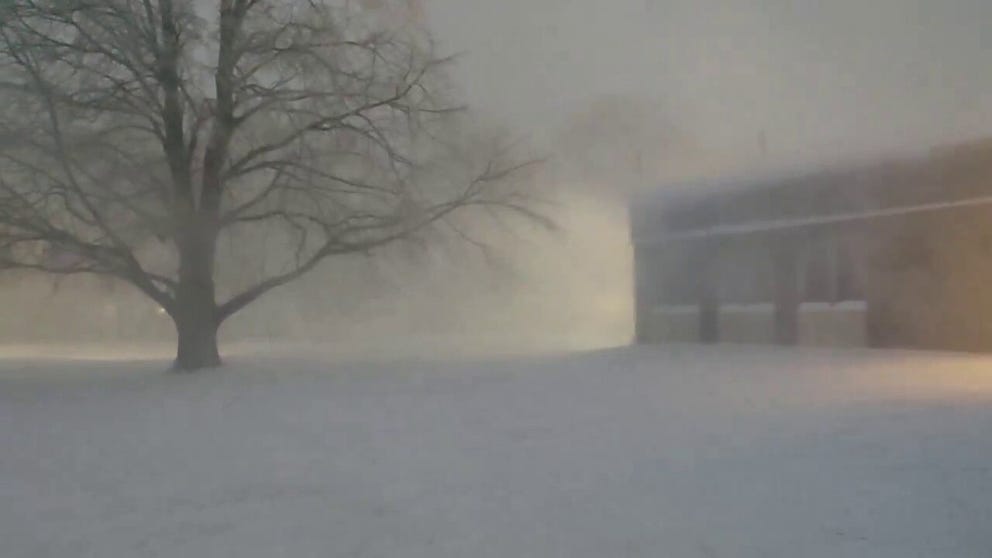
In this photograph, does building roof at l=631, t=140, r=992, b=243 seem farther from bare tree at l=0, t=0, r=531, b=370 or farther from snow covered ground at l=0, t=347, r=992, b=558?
bare tree at l=0, t=0, r=531, b=370

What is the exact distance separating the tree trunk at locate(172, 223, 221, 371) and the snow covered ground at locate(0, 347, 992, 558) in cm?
345

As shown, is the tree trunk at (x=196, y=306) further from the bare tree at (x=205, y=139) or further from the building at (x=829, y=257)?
the building at (x=829, y=257)

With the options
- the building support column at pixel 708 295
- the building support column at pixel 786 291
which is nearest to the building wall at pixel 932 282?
the building support column at pixel 786 291

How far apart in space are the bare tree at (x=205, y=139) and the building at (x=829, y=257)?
6.58 m

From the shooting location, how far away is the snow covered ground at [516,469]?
611cm

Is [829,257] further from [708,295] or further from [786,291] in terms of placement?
[708,295]

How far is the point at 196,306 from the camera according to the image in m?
18.8

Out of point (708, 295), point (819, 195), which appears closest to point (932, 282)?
point (819, 195)

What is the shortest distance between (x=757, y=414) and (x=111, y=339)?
128 feet

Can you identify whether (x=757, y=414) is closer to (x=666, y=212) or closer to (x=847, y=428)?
(x=847, y=428)

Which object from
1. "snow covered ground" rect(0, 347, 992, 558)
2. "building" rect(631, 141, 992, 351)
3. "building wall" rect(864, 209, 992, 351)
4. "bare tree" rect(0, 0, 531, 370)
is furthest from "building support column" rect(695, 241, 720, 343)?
"snow covered ground" rect(0, 347, 992, 558)

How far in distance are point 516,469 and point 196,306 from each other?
470 inches

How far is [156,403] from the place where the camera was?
14227 mm

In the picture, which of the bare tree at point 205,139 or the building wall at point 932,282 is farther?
the building wall at point 932,282
